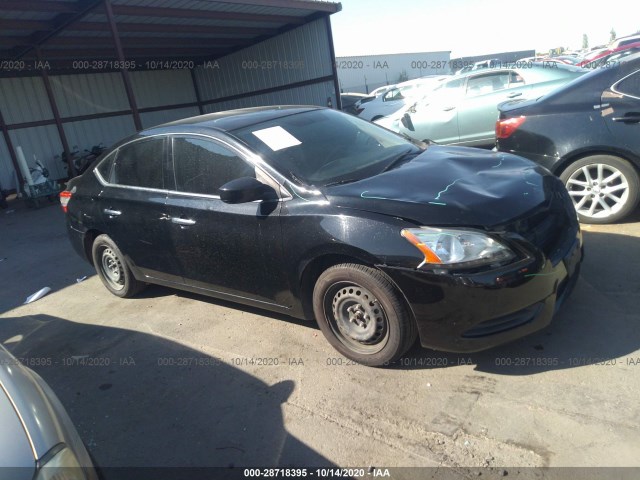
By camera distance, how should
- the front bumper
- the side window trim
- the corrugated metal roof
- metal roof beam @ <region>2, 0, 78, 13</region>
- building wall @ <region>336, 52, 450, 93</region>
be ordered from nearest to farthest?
the front bumper < the side window trim < metal roof beam @ <region>2, 0, 78, 13</region> < the corrugated metal roof < building wall @ <region>336, 52, 450, 93</region>

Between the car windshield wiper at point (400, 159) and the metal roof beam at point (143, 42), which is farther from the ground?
the metal roof beam at point (143, 42)

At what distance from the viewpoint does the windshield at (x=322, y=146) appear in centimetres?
322

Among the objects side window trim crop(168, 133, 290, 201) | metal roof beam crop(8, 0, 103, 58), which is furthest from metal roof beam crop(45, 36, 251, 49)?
side window trim crop(168, 133, 290, 201)

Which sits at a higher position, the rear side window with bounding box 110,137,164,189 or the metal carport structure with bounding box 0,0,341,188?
the metal carport structure with bounding box 0,0,341,188

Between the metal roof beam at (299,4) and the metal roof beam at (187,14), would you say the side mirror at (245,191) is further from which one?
the metal roof beam at (187,14)

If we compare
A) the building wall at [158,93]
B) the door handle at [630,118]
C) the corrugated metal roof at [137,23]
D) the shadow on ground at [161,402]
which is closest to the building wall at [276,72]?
the building wall at [158,93]

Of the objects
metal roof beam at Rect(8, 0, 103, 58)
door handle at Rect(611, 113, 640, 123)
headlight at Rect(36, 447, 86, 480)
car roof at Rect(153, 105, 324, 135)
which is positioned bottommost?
headlight at Rect(36, 447, 86, 480)

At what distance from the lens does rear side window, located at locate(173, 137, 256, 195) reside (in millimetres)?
3379

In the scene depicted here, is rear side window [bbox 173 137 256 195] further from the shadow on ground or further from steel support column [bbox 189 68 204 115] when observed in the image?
steel support column [bbox 189 68 204 115]

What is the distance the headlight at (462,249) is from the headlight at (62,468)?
1791mm

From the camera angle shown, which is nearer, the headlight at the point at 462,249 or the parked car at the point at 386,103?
the headlight at the point at 462,249

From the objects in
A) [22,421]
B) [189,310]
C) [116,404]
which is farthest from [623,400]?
[189,310]

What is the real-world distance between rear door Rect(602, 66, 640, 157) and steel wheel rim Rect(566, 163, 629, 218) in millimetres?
264

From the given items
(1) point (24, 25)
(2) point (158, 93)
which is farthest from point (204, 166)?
(2) point (158, 93)
